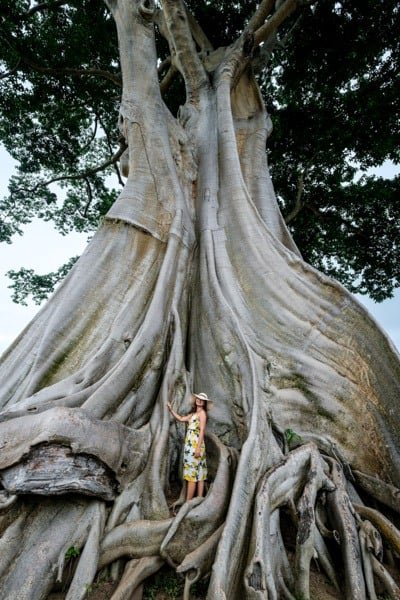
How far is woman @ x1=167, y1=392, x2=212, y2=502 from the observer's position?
220 centimetres

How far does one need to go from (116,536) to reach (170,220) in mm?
2626

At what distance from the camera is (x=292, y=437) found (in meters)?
2.65

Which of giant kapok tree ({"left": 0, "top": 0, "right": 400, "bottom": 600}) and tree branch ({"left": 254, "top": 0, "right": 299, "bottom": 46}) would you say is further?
tree branch ({"left": 254, "top": 0, "right": 299, "bottom": 46})

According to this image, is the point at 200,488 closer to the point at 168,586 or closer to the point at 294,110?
the point at 168,586

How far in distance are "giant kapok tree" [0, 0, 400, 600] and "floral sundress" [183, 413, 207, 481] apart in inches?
A: 4.3

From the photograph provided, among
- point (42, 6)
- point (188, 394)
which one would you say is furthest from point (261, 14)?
point (188, 394)

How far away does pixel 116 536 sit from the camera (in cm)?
188

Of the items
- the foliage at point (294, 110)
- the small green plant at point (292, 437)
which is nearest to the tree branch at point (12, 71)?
the foliage at point (294, 110)

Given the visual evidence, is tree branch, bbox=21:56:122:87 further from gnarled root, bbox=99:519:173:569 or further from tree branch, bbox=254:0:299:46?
gnarled root, bbox=99:519:173:569

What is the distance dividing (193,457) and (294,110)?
7280mm

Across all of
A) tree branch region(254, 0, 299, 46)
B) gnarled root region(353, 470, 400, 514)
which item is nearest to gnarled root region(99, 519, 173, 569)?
gnarled root region(353, 470, 400, 514)

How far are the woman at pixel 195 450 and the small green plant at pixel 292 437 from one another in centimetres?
65

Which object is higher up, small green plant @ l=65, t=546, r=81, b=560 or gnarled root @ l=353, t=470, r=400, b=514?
gnarled root @ l=353, t=470, r=400, b=514

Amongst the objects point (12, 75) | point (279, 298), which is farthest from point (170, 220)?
point (12, 75)
